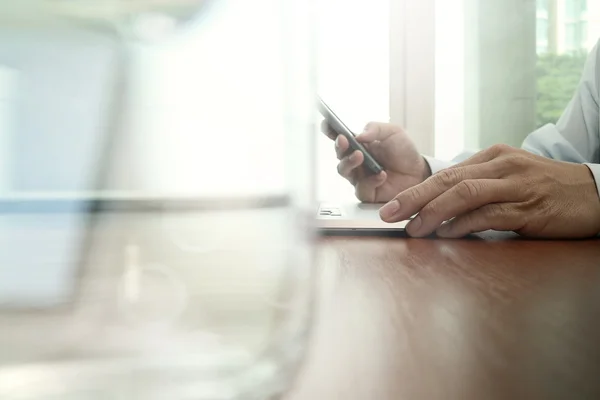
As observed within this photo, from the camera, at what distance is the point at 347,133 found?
690 mm

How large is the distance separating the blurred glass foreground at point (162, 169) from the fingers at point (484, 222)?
13.7 inches

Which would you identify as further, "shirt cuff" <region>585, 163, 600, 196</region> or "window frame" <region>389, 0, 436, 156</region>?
"window frame" <region>389, 0, 436, 156</region>

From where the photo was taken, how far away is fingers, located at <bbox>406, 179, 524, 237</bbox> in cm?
46

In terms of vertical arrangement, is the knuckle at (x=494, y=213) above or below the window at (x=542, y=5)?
below

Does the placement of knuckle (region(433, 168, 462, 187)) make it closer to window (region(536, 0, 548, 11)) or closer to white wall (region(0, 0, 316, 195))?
white wall (region(0, 0, 316, 195))

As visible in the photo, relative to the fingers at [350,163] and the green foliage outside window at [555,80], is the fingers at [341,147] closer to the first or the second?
the fingers at [350,163]

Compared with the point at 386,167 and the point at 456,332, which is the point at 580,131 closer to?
the point at 386,167

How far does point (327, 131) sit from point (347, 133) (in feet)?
0.09

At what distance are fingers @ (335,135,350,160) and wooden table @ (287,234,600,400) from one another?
396 mm

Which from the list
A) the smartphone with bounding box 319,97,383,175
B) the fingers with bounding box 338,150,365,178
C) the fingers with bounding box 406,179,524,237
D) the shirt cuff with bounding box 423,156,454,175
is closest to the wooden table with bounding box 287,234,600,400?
the fingers with bounding box 406,179,524,237

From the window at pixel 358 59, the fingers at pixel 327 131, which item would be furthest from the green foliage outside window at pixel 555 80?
the fingers at pixel 327 131

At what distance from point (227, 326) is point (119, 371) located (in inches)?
0.9

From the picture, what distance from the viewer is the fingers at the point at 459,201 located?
0.46 meters

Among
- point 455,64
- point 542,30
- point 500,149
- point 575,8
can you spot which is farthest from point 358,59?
point 500,149
